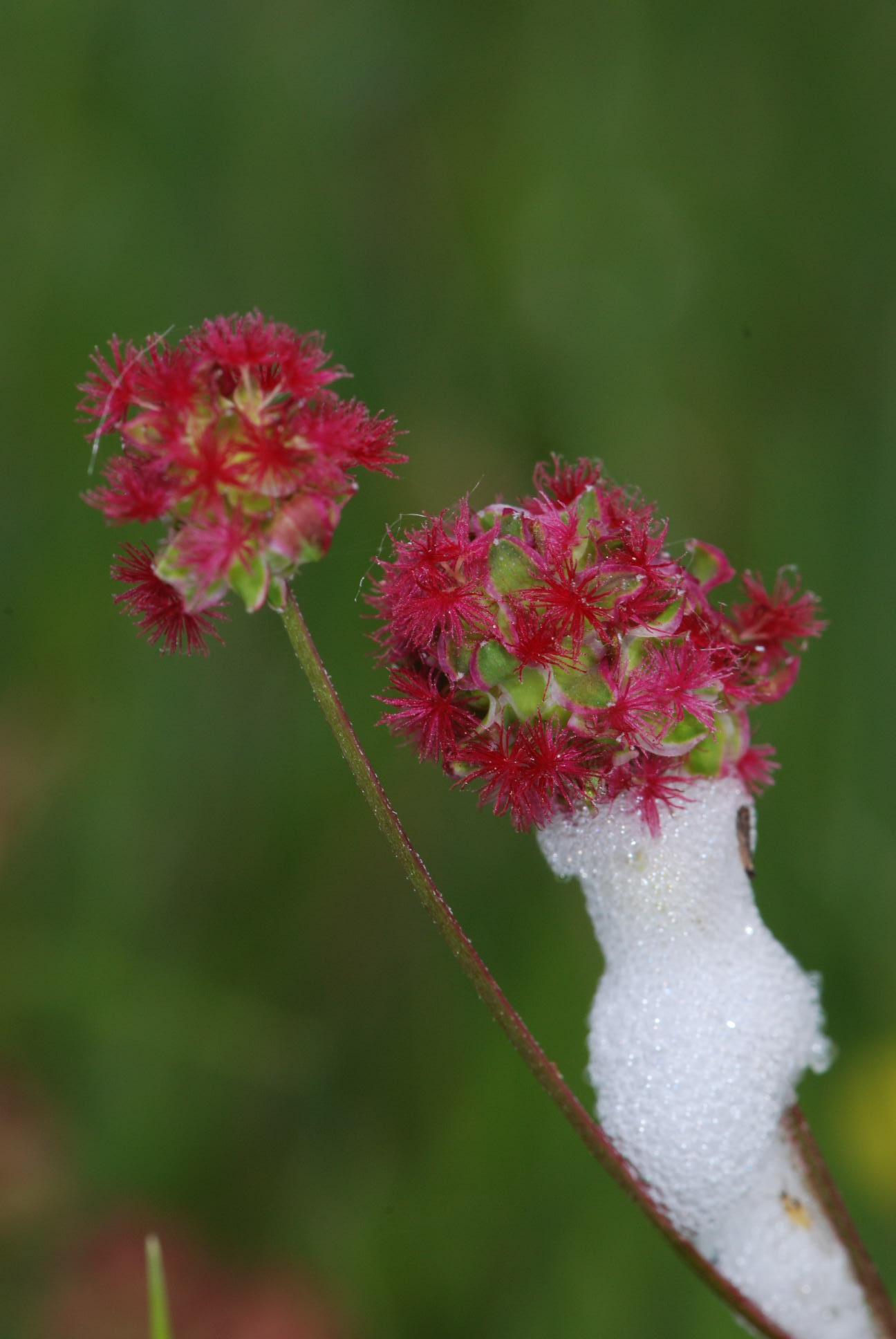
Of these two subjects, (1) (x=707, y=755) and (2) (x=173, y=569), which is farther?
(1) (x=707, y=755)

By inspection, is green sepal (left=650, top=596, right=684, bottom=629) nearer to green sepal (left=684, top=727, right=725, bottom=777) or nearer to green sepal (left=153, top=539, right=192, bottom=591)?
green sepal (left=684, top=727, right=725, bottom=777)

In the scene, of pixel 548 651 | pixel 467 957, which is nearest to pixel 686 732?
pixel 548 651

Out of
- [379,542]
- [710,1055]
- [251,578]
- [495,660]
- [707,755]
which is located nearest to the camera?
[251,578]

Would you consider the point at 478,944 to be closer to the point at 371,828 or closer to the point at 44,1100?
the point at 371,828

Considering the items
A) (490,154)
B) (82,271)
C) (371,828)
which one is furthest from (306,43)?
(371,828)

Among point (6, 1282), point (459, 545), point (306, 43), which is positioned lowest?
point (6, 1282)

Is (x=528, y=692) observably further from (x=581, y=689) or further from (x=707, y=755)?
(x=707, y=755)

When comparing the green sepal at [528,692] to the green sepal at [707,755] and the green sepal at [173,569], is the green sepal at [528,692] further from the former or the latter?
the green sepal at [173,569]
